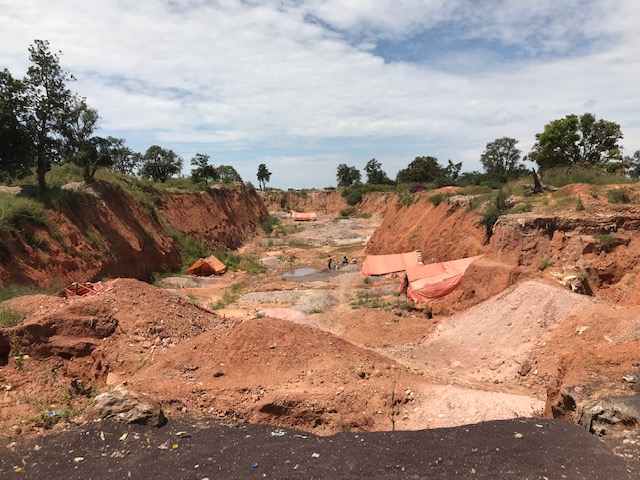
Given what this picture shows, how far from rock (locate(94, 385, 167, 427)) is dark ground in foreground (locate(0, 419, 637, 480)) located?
12 cm

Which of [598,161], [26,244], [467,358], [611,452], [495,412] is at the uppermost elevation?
[598,161]

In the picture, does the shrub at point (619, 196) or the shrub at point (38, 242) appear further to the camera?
the shrub at point (38, 242)

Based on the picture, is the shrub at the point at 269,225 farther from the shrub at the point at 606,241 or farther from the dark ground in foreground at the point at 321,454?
the dark ground in foreground at the point at 321,454

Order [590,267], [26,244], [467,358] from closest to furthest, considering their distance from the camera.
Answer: [467,358], [590,267], [26,244]

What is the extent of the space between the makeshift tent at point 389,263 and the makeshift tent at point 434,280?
5.09 meters

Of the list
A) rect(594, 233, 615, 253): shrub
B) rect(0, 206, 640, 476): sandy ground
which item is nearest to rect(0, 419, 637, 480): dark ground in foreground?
rect(0, 206, 640, 476): sandy ground

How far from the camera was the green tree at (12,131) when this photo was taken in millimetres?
17469

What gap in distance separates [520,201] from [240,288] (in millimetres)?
13723

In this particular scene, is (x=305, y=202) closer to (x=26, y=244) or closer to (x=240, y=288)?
(x=240, y=288)

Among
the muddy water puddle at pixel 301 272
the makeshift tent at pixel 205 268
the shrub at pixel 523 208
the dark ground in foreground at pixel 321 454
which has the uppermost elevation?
the shrub at pixel 523 208

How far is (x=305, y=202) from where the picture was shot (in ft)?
255

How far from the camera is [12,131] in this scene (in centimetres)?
1778

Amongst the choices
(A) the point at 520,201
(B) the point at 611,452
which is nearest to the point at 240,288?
(A) the point at 520,201

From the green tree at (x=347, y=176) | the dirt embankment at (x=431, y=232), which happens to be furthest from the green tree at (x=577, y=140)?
the green tree at (x=347, y=176)
